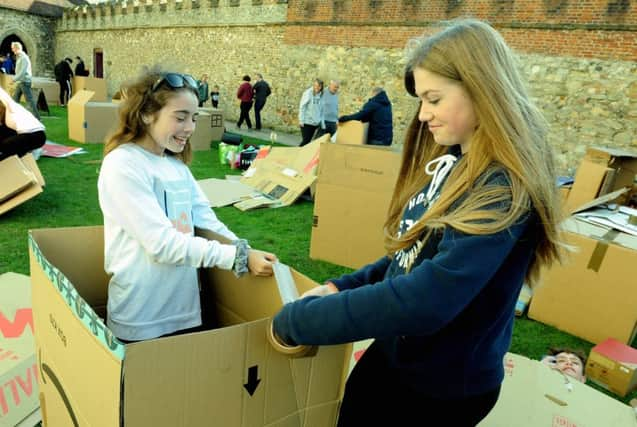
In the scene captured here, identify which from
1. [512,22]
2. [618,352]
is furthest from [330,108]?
[618,352]

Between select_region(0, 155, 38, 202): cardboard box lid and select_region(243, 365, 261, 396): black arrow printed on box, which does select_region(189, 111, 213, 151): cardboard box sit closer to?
select_region(0, 155, 38, 202): cardboard box lid

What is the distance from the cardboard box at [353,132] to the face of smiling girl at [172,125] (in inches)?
173

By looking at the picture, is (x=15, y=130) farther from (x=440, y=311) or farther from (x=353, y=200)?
(x=440, y=311)

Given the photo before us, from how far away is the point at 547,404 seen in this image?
179cm

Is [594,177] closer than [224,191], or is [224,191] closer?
[594,177]

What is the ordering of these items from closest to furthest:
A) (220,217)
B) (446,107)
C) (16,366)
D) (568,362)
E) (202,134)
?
(446,107) → (16,366) → (568,362) → (220,217) → (202,134)

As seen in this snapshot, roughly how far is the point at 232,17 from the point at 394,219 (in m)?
14.3

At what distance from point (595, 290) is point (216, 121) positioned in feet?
23.7

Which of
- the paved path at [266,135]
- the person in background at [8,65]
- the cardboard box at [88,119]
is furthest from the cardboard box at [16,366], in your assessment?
the person in background at [8,65]

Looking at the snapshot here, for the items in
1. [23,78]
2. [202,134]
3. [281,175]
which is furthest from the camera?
[23,78]

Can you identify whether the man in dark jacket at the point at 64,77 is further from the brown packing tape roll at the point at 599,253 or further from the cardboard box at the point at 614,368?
the cardboard box at the point at 614,368

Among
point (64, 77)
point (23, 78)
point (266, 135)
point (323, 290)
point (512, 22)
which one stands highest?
point (512, 22)

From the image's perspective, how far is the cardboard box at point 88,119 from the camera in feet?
24.6

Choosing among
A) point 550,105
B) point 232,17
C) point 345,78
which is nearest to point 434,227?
point 550,105
